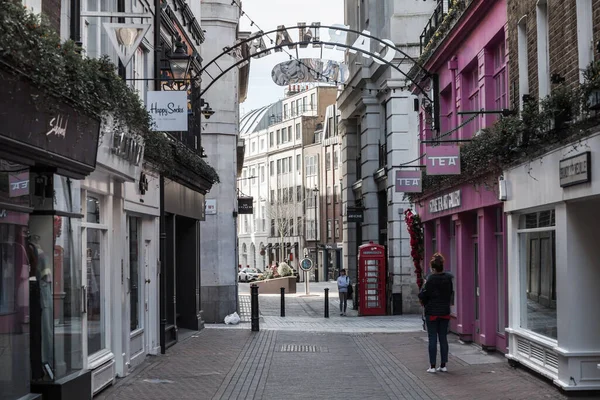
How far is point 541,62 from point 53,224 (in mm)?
7593

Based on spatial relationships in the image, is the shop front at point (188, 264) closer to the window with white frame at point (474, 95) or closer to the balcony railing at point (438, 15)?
the window with white frame at point (474, 95)

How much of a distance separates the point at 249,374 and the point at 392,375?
220 cm

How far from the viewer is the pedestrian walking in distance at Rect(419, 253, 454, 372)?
50.1 ft

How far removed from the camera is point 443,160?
18641 mm

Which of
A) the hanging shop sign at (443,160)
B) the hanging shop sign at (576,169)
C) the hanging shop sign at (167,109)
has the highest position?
the hanging shop sign at (167,109)

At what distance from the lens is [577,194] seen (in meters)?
12.3

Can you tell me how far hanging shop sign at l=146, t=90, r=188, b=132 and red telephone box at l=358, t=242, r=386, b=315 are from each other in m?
18.8

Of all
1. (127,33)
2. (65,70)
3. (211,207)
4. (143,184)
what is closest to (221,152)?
(211,207)

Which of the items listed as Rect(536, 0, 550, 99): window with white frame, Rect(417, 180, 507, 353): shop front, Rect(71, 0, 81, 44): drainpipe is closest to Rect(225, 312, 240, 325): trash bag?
Rect(417, 180, 507, 353): shop front

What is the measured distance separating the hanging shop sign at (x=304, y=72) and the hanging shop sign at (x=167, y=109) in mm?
12871

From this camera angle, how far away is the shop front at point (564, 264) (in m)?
12.5

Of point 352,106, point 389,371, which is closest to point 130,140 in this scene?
point 389,371

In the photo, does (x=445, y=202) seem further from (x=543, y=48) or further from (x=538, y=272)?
(x=543, y=48)

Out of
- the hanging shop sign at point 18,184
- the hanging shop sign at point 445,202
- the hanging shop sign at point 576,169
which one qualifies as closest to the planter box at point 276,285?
the hanging shop sign at point 445,202
